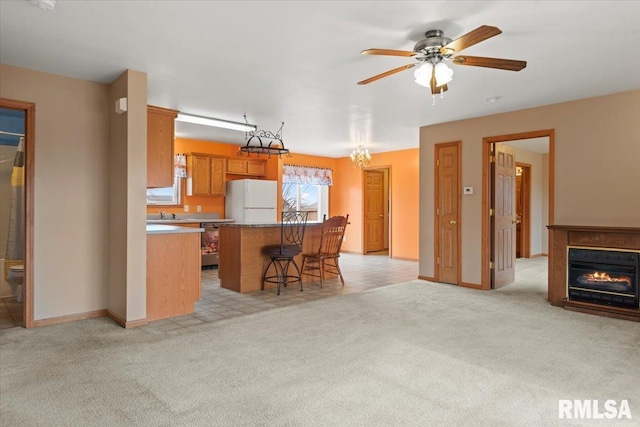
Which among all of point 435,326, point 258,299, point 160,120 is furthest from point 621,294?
point 160,120

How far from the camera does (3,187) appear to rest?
16.1 feet

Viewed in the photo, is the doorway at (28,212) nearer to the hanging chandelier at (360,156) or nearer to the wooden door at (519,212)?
the hanging chandelier at (360,156)

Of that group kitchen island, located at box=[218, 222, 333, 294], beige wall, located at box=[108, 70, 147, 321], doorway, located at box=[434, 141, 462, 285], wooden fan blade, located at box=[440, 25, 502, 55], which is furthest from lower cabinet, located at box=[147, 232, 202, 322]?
doorway, located at box=[434, 141, 462, 285]

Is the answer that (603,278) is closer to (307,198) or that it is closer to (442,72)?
(442,72)

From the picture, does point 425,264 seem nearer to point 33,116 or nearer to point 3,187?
point 33,116

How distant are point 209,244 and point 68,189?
11.5 feet

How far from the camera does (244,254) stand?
16.8 feet

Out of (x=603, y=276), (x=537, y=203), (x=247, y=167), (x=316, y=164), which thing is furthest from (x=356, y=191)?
(x=603, y=276)

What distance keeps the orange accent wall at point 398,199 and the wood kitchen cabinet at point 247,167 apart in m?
2.40

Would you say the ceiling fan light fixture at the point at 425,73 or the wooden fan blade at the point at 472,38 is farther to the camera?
the ceiling fan light fixture at the point at 425,73

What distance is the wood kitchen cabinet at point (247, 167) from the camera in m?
7.88

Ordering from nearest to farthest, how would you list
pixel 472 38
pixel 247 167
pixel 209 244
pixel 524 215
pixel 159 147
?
pixel 472 38 < pixel 159 147 < pixel 209 244 < pixel 247 167 < pixel 524 215

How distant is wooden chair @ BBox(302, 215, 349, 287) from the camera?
5.50m

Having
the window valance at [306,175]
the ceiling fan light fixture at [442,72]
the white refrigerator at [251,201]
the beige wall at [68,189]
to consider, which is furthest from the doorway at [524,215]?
the beige wall at [68,189]
